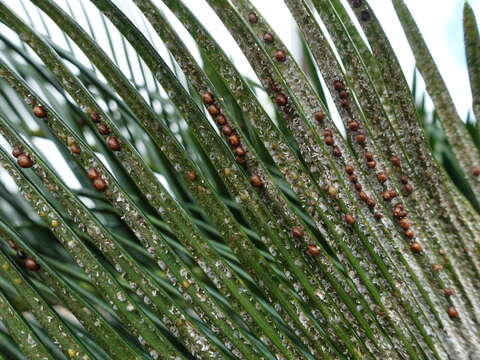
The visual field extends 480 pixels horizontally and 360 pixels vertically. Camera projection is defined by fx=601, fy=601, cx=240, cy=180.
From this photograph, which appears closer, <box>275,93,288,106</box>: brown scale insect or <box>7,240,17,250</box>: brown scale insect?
<box>7,240,17,250</box>: brown scale insect

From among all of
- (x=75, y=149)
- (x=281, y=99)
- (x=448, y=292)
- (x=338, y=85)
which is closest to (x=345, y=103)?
(x=338, y=85)

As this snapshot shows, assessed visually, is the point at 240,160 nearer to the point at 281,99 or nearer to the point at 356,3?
the point at 281,99

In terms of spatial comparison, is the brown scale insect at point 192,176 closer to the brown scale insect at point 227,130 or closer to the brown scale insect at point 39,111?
the brown scale insect at point 227,130

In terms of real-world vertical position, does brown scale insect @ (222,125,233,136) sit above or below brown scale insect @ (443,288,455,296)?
above

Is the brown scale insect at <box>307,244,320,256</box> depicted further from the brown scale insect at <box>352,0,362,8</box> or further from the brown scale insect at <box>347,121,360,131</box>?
the brown scale insect at <box>352,0,362,8</box>

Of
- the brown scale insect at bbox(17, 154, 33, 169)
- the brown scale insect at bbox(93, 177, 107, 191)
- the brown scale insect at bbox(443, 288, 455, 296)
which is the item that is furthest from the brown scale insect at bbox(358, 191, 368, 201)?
the brown scale insect at bbox(17, 154, 33, 169)

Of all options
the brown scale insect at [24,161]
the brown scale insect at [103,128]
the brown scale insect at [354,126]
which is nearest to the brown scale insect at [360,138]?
the brown scale insect at [354,126]
